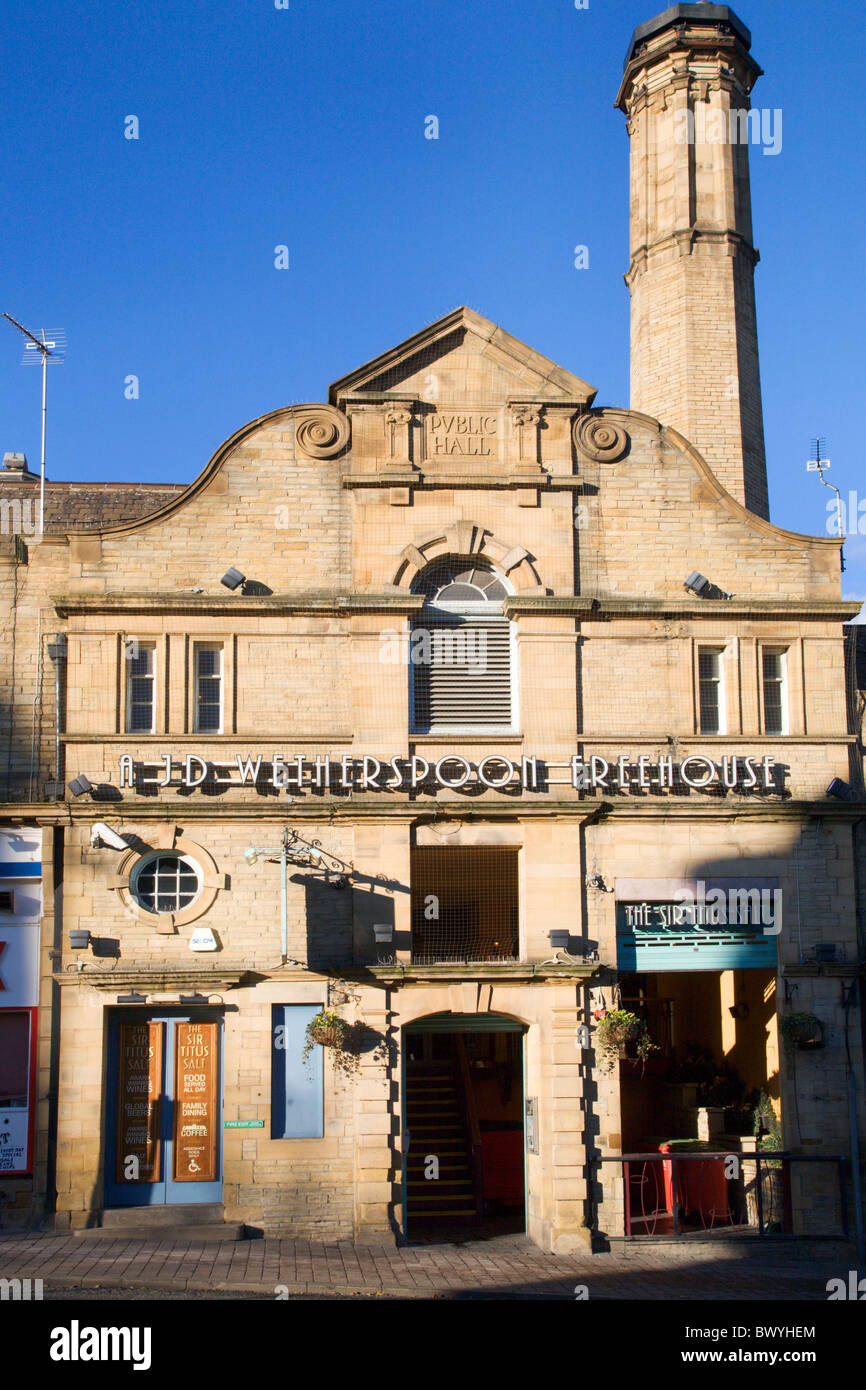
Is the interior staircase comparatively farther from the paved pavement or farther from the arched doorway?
the paved pavement

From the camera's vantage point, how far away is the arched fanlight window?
22.0 m

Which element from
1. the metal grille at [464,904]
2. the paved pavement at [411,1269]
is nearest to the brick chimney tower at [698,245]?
the metal grille at [464,904]

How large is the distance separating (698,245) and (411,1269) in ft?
66.4

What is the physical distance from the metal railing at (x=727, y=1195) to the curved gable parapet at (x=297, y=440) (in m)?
11.9

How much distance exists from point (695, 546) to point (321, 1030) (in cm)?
994

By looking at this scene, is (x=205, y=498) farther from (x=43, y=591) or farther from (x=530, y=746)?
(x=530, y=746)

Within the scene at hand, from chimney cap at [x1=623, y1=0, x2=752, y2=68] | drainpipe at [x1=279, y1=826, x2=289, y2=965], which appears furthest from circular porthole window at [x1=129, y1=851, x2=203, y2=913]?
chimney cap at [x1=623, y1=0, x2=752, y2=68]

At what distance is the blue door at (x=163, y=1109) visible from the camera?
20141 millimetres

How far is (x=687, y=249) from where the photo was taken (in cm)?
2784

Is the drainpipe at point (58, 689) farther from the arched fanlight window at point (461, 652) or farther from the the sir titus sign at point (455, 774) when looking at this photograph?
the arched fanlight window at point (461, 652)

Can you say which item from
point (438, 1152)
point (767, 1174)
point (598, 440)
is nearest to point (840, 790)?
point (767, 1174)

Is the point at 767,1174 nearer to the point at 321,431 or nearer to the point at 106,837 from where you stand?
the point at 106,837

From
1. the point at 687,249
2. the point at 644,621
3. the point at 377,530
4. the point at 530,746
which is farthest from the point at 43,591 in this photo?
the point at 687,249

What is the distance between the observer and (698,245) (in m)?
27.9
